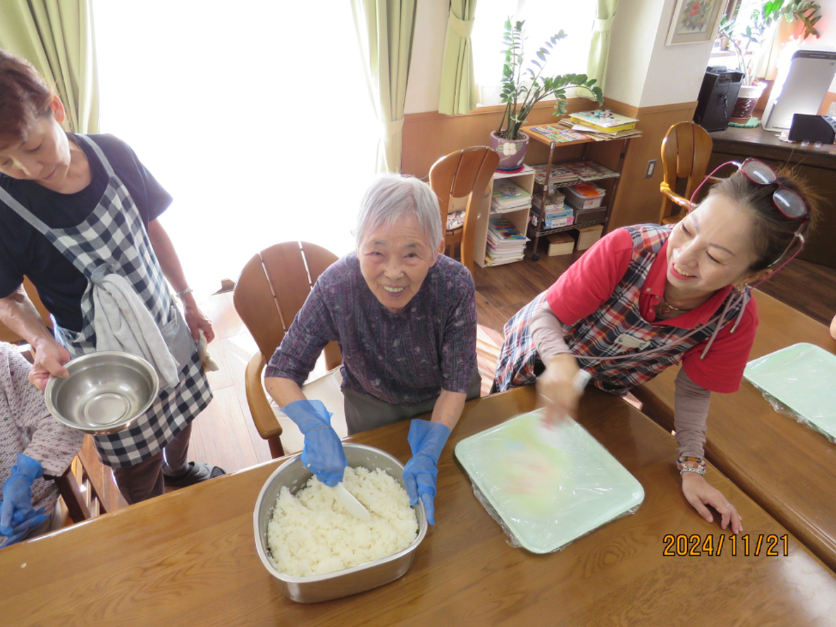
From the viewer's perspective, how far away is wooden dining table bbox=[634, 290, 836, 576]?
1.04 metres

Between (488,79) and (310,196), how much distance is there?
1.47m

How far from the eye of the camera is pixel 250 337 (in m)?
2.87

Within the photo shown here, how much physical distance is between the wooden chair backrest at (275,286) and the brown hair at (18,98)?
24.7 inches

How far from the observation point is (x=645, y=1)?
316 centimetres

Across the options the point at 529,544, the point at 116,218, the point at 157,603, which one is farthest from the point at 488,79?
the point at 157,603

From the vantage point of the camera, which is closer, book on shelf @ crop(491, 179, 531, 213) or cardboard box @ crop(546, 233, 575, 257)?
book on shelf @ crop(491, 179, 531, 213)

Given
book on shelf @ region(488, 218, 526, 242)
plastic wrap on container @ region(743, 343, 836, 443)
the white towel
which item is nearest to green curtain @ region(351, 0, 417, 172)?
book on shelf @ region(488, 218, 526, 242)

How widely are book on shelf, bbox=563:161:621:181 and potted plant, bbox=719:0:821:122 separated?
1357 mm

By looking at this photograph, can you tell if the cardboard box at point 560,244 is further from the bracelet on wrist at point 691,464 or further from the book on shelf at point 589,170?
the bracelet on wrist at point 691,464

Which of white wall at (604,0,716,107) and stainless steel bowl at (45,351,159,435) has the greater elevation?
white wall at (604,0,716,107)

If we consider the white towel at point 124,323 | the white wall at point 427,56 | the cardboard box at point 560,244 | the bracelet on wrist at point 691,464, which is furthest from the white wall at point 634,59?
the bracelet on wrist at point 691,464

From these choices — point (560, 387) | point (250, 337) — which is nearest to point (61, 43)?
point (250, 337)

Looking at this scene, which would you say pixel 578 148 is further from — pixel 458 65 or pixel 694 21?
pixel 458 65

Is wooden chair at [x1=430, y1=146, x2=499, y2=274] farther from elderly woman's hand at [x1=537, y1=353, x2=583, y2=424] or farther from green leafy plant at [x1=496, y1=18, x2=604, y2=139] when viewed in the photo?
elderly woman's hand at [x1=537, y1=353, x2=583, y2=424]
